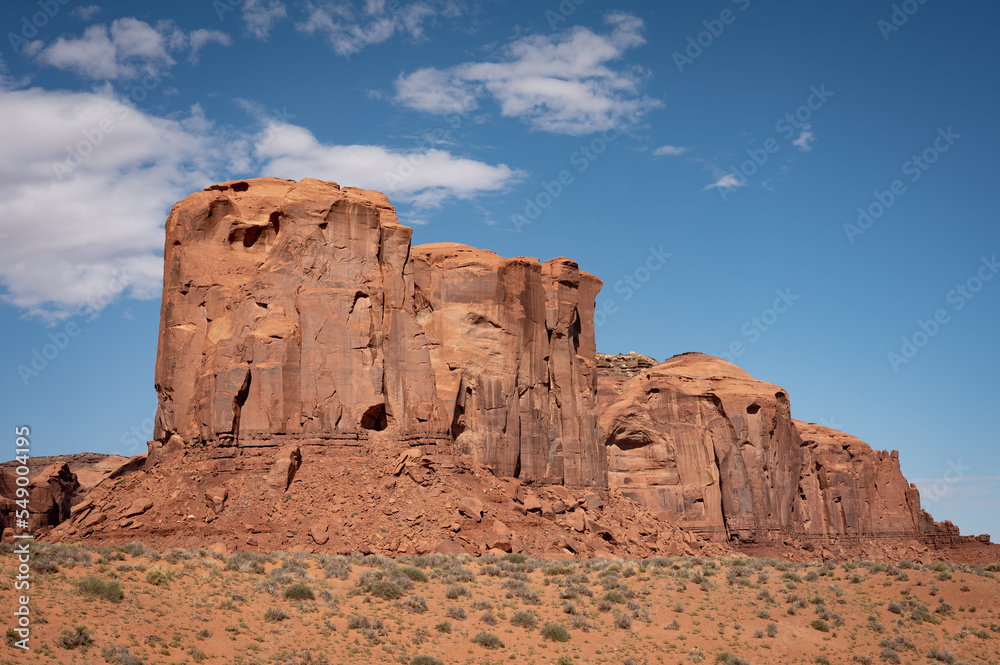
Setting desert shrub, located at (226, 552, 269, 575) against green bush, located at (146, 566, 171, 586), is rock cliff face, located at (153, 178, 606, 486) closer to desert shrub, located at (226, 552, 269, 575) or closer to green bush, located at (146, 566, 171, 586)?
desert shrub, located at (226, 552, 269, 575)

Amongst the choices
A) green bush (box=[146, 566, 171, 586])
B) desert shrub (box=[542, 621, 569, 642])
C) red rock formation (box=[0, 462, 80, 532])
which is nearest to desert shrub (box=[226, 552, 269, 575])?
green bush (box=[146, 566, 171, 586])

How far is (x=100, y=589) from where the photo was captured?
27516 mm

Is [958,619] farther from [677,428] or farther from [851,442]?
[851,442]

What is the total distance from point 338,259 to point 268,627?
22.0 meters

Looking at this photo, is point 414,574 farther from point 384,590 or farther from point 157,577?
point 157,577

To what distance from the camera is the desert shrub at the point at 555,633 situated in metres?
31.0

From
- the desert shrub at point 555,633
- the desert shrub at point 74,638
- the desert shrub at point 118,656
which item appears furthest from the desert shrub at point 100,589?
the desert shrub at point 555,633

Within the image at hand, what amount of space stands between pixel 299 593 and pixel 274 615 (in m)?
2.15

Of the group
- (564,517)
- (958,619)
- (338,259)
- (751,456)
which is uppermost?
(338,259)

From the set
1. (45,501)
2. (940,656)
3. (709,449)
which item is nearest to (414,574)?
(940,656)

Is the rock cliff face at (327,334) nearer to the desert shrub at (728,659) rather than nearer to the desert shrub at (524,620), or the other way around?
the desert shrub at (524,620)

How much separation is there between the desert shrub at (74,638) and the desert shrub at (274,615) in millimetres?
5814

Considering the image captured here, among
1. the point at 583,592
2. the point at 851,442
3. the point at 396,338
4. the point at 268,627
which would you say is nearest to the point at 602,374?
the point at 851,442

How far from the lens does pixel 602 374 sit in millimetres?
96750
